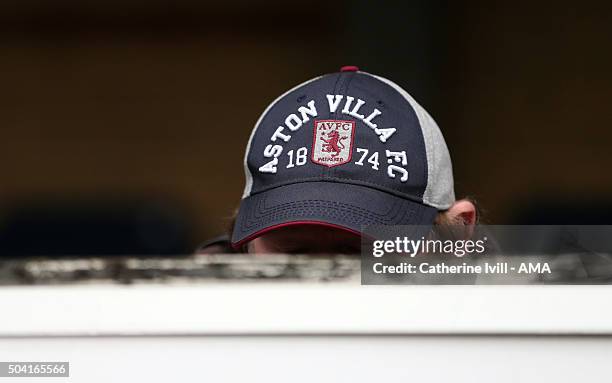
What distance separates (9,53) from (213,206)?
151 cm

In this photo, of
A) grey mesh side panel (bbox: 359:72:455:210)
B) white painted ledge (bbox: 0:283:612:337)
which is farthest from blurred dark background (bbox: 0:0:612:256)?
white painted ledge (bbox: 0:283:612:337)

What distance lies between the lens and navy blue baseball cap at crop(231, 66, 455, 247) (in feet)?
3.96

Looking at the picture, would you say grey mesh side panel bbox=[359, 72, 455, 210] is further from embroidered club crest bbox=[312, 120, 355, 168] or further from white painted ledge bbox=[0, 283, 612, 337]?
white painted ledge bbox=[0, 283, 612, 337]

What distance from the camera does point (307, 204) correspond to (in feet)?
3.99

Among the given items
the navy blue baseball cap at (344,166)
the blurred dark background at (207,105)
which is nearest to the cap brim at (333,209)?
the navy blue baseball cap at (344,166)

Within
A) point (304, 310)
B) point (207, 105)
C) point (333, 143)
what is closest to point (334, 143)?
point (333, 143)

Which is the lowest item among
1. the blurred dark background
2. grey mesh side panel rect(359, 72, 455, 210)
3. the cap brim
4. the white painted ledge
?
the white painted ledge

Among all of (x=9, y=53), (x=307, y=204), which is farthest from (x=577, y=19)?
(x=307, y=204)

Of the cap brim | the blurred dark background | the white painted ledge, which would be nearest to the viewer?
the white painted ledge

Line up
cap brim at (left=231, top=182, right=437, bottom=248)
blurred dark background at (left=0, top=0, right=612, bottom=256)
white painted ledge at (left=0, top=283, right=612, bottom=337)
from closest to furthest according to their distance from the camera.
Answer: white painted ledge at (left=0, top=283, right=612, bottom=337), cap brim at (left=231, top=182, right=437, bottom=248), blurred dark background at (left=0, top=0, right=612, bottom=256)

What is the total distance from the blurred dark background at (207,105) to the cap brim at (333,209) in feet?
11.8

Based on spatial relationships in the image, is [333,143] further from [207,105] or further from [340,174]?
[207,105]

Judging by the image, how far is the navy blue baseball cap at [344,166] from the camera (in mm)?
1206

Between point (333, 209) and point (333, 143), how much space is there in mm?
97
